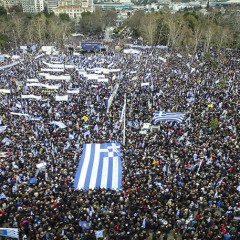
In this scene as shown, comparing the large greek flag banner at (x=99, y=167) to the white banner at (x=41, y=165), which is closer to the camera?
the large greek flag banner at (x=99, y=167)

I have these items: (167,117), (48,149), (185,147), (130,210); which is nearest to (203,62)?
(167,117)

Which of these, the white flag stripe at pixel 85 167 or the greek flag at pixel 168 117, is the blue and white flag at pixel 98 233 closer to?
the white flag stripe at pixel 85 167

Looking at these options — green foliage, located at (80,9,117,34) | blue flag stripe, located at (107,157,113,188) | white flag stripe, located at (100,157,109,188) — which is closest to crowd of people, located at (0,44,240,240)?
blue flag stripe, located at (107,157,113,188)

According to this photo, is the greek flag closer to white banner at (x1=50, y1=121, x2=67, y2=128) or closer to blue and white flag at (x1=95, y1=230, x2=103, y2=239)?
white banner at (x1=50, y1=121, x2=67, y2=128)

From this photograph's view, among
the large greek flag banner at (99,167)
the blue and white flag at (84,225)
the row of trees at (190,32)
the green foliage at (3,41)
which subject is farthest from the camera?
the green foliage at (3,41)

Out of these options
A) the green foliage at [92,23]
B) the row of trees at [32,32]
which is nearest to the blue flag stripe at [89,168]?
the row of trees at [32,32]

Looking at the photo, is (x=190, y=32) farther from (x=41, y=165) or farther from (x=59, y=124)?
(x=41, y=165)
